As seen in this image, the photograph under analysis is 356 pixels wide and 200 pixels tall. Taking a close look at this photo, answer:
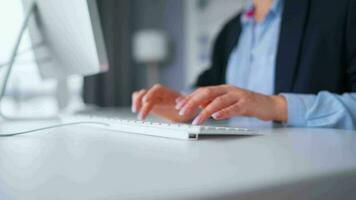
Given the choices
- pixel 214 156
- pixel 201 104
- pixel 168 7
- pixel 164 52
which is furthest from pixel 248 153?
pixel 168 7

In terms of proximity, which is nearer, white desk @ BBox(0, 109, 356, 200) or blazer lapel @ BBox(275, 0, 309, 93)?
white desk @ BBox(0, 109, 356, 200)

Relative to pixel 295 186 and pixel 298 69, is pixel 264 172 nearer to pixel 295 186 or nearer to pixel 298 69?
pixel 295 186

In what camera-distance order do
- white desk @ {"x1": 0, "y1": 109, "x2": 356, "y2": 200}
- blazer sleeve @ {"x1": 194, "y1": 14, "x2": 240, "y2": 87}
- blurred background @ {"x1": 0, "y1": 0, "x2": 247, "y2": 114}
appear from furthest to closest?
blurred background @ {"x1": 0, "y1": 0, "x2": 247, "y2": 114}
blazer sleeve @ {"x1": 194, "y1": 14, "x2": 240, "y2": 87}
white desk @ {"x1": 0, "y1": 109, "x2": 356, "y2": 200}

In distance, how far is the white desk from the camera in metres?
0.24

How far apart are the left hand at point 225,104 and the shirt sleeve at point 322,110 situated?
53 mm

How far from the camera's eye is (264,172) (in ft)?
0.96

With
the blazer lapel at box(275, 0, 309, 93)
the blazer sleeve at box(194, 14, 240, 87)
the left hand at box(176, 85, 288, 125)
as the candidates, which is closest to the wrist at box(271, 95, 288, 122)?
the left hand at box(176, 85, 288, 125)

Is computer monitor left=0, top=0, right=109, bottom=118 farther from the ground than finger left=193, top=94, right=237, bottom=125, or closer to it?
farther from the ground

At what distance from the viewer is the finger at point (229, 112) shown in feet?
1.97

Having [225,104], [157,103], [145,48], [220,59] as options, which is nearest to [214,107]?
[225,104]

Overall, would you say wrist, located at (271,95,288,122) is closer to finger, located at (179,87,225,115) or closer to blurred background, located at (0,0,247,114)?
finger, located at (179,87,225,115)

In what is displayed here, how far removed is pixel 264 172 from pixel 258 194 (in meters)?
0.04

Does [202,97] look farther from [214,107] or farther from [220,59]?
[220,59]

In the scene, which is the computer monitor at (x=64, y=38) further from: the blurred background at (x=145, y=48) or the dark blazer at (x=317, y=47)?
the blurred background at (x=145, y=48)
